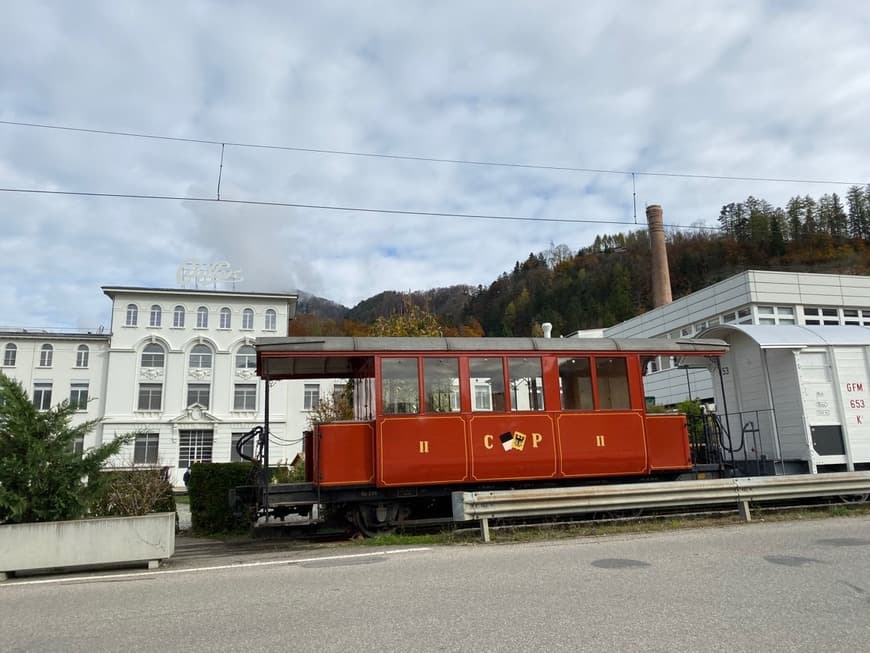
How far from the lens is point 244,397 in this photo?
47812 millimetres

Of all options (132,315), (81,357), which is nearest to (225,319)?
(132,315)

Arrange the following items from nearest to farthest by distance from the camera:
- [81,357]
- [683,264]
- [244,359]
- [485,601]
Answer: [485,601] < [81,357] < [244,359] < [683,264]

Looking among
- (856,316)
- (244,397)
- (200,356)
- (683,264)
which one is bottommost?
(244,397)

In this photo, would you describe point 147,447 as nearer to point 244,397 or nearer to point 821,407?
point 244,397

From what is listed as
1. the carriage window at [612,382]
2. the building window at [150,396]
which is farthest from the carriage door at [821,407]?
the building window at [150,396]

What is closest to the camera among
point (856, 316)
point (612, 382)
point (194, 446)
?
point (612, 382)

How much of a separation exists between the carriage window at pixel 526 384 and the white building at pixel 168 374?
37706 millimetres

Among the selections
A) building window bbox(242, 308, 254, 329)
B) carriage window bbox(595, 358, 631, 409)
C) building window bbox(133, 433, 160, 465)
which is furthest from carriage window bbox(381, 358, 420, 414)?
building window bbox(242, 308, 254, 329)

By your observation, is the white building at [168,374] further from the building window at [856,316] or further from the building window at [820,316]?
the building window at [856,316]

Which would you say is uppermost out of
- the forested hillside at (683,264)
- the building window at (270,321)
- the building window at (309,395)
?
the forested hillside at (683,264)

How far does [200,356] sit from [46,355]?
1126cm

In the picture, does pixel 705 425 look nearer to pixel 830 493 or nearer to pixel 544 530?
pixel 830 493

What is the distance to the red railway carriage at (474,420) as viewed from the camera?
1012cm

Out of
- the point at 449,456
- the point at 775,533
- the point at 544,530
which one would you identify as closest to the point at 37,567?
the point at 449,456
